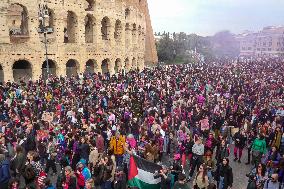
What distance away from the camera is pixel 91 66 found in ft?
125

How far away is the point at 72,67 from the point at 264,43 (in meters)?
112

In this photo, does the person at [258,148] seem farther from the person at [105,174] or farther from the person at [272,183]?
the person at [105,174]

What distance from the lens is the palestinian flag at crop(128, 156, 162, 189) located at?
31.5 ft

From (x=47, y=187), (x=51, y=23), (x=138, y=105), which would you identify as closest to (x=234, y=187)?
(x=47, y=187)

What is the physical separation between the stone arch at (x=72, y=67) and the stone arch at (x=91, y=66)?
140 centimetres

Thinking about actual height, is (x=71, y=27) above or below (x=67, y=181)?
above

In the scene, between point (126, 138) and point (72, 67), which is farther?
point (72, 67)

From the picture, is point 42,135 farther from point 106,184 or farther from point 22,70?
point 22,70

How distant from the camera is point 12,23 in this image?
39531 mm

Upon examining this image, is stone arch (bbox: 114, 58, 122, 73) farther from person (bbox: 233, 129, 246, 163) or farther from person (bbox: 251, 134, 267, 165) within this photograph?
person (bbox: 251, 134, 267, 165)

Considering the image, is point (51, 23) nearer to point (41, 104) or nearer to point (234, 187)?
point (41, 104)

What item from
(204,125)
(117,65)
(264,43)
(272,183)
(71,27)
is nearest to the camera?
(272,183)

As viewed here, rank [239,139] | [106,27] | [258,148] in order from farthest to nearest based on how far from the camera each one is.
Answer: [106,27] < [239,139] < [258,148]

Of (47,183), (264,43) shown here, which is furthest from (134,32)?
(264,43)
